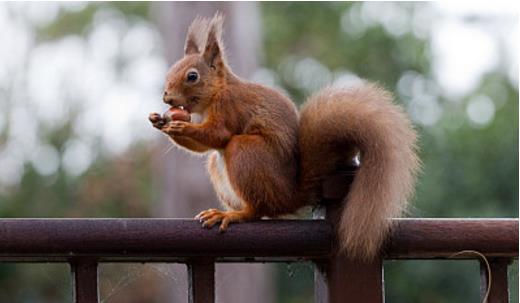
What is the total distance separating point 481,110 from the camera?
8703mm

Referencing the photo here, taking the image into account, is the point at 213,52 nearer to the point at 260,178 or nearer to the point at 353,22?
the point at 260,178

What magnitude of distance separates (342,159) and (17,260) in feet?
2.06

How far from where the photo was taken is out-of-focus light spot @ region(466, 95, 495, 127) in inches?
329

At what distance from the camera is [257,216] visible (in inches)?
72.1

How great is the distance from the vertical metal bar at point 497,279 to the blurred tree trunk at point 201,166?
3858 mm

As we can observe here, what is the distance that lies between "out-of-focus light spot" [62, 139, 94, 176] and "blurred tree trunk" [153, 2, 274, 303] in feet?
11.4

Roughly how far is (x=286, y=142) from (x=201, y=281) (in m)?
0.55

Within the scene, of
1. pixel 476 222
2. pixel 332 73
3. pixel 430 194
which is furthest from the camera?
pixel 332 73

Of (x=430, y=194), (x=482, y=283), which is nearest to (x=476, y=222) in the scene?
(x=482, y=283)

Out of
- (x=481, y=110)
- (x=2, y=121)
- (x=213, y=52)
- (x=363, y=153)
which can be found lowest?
(x=363, y=153)

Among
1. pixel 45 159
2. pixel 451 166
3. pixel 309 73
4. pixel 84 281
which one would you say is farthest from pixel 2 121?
pixel 84 281

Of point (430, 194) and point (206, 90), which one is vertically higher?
point (430, 194)

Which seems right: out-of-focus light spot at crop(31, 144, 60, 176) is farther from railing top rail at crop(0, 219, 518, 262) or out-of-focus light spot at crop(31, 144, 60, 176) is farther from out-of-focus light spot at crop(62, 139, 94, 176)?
railing top rail at crop(0, 219, 518, 262)

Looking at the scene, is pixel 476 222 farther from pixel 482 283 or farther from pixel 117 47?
pixel 117 47
